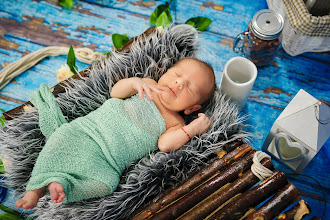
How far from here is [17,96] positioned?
1434mm

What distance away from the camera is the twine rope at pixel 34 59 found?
4.65 ft

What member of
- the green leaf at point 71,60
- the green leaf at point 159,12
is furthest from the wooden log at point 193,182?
the green leaf at point 159,12

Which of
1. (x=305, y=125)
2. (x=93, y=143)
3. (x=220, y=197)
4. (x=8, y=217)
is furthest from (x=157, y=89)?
(x=8, y=217)

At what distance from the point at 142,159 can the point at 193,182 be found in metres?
0.23

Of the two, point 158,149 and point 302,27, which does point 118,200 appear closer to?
point 158,149

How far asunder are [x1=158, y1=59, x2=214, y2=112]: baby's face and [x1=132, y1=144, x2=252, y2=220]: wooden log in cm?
25

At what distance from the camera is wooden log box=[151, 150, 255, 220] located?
0.89 m

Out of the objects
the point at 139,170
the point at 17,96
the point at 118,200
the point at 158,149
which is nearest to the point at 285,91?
the point at 158,149

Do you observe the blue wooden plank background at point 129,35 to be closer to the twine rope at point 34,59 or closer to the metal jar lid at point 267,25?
the twine rope at point 34,59

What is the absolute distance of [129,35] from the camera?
4.95 ft

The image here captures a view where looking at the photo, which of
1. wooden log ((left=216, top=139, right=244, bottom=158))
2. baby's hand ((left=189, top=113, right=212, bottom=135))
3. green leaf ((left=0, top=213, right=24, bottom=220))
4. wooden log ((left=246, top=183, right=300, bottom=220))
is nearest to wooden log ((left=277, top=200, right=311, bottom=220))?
wooden log ((left=246, top=183, right=300, bottom=220))

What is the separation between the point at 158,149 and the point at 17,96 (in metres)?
0.76

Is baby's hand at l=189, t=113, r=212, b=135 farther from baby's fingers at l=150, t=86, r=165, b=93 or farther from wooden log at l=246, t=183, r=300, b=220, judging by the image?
wooden log at l=246, t=183, r=300, b=220

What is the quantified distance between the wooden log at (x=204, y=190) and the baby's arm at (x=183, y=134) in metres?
0.19
